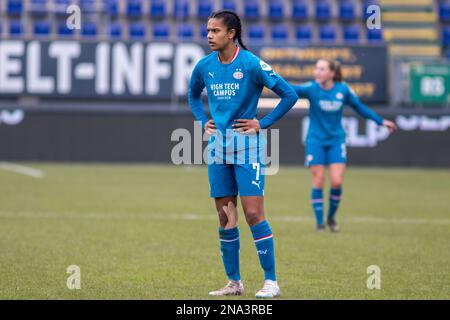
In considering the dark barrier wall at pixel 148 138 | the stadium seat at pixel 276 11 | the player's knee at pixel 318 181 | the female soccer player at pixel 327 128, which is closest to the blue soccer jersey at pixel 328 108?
the female soccer player at pixel 327 128

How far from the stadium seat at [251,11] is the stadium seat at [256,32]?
0.56 m

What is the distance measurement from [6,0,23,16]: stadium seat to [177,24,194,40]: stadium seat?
15.3 feet

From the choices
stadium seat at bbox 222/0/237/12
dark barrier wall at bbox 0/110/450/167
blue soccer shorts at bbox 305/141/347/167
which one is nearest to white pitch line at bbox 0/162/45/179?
dark barrier wall at bbox 0/110/450/167

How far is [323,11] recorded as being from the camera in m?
29.7

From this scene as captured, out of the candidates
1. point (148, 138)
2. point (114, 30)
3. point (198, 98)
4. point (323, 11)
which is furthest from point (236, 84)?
point (323, 11)

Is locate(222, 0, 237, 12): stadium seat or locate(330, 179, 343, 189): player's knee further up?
locate(222, 0, 237, 12): stadium seat

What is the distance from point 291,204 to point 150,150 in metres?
8.66

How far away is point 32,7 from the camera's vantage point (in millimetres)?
28141

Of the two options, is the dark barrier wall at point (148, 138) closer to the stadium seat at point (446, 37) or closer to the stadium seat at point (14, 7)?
the stadium seat at point (14, 7)

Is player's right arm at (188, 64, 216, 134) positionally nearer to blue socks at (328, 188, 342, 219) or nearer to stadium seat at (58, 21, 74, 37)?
blue socks at (328, 188, 342, 219)

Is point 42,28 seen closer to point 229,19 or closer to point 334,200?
point 334,200

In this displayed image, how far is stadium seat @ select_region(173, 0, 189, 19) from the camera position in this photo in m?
28.7

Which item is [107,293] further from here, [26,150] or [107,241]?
[26,150]

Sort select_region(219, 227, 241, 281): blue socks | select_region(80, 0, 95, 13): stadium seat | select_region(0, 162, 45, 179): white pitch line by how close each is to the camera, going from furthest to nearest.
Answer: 1. select_region(80, 0, 95, 13): stadium seat
2. select_region(0, 162, 45, 179): white pitch line
3. select_region(219, 227, 241, 281): blue socks
